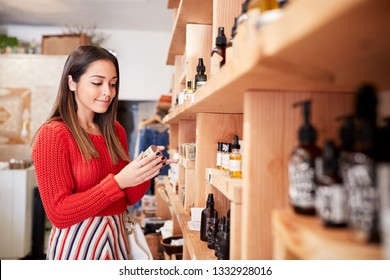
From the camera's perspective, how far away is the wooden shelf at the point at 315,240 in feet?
1.27

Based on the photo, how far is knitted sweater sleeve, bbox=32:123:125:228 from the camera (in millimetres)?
1253

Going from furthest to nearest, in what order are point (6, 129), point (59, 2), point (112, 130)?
point (6, 129), point (59, 2), point (112, 130)

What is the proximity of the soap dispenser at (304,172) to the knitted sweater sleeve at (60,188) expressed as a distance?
888mm

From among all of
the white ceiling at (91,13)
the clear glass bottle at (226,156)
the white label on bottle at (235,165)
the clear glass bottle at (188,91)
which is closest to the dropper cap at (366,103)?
the white label on bottle at (235,165)

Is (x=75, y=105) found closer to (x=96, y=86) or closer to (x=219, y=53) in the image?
(x=96, y=86)

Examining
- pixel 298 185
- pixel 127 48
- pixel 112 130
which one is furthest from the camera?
pixel 127 48

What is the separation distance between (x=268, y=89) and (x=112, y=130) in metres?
1.07

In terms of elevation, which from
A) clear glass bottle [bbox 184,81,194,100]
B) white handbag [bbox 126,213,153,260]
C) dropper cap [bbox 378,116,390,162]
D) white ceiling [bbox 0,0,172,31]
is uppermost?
white ceiling [bbox 0,0,172,31]

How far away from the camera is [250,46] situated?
51cm

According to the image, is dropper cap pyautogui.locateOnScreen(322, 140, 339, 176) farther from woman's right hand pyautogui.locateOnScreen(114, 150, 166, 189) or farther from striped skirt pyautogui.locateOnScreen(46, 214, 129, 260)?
striped skirt pyautogui.locateOnScreen(46, 214, 129, 260)

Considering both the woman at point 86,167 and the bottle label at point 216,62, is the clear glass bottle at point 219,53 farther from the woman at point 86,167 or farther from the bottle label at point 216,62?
the woman at point 86,167

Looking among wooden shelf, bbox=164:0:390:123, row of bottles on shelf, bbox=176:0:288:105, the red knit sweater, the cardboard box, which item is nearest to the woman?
the red knit sweater
